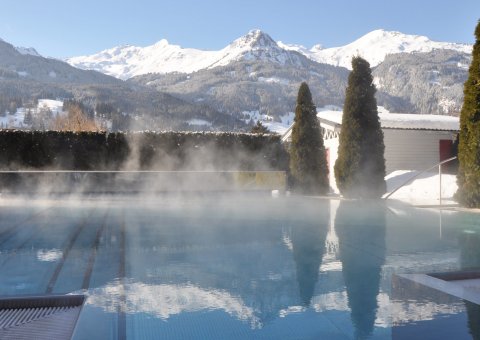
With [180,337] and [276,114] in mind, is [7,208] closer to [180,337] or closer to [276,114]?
[180,337]

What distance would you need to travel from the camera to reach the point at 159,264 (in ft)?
21.6

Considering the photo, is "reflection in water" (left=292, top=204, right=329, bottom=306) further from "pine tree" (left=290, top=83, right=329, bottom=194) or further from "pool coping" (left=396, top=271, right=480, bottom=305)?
"pine tree" (left=290, top=83, right=329, bottom=194)

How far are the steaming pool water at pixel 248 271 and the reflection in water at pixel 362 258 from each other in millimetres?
20

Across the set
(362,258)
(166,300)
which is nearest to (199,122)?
(362,258)

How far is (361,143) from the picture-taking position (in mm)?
17266

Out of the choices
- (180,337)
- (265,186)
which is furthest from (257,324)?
(265,186)

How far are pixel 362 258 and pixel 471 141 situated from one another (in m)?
8.14

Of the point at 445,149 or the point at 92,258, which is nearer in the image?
the point at 92,258

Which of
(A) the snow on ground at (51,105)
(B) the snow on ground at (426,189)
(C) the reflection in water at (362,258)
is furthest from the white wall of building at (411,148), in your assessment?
(A) the snow on ground at (51,105)

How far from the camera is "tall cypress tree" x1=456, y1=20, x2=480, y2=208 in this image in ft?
43.1

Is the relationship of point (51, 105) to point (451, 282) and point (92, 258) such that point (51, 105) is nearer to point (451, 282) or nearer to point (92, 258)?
point (92, 258)

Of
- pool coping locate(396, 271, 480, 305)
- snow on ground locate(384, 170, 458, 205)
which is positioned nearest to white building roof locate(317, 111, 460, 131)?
snow on ground locate(384, 170, 458, 205)

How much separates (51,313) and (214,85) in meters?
164

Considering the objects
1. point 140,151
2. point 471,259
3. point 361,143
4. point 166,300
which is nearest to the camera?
point 166,300
